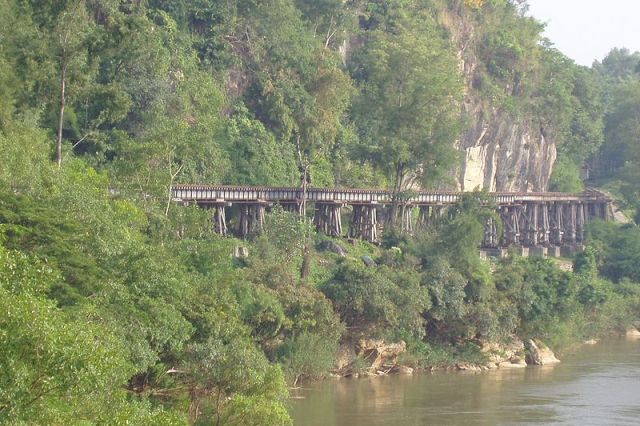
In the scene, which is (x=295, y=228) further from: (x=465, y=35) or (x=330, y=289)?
(x=465, y=35)

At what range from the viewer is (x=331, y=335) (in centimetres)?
3909

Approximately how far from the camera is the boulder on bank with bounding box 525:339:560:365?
Result: 45.8 m

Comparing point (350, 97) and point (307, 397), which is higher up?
point (350, 97)

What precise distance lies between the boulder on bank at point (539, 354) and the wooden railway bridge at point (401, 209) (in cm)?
964

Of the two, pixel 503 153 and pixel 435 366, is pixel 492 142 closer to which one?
pixel 503 153

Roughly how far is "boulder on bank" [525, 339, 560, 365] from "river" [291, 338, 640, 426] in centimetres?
94

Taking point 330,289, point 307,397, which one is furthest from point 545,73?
point 307,397

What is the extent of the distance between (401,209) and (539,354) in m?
11.8

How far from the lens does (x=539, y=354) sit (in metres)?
46.1

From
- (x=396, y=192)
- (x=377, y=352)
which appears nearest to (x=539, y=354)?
(x=377, y=352)

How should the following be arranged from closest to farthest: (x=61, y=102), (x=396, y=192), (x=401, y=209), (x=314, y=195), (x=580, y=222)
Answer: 1. (x=61, y=102)
2. (x=314, y=195)
3. (x=396, y=192)
4. (x=401, y=209)
5. (x=580, y=222)

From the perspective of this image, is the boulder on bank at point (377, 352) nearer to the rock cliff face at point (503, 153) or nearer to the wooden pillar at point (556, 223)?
the wooden pillar at point (556, 223)

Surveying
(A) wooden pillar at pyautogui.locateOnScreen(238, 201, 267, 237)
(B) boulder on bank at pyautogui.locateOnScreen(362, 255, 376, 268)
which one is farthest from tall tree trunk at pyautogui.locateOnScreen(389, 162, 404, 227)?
(A) wooden pillar at pyautogui.locateOnScreen(238, 201, 267, 237)

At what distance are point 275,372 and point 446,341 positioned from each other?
16717 millimetres
